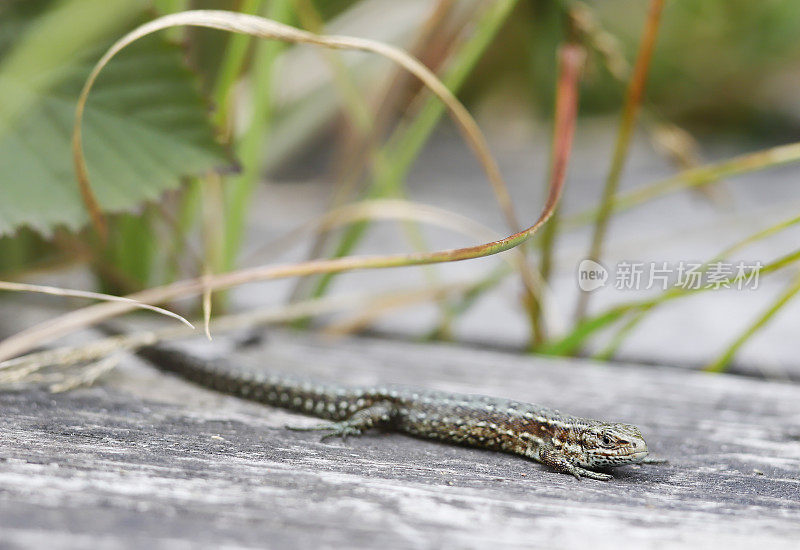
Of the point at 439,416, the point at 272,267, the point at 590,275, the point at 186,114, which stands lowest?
the point at 439,416

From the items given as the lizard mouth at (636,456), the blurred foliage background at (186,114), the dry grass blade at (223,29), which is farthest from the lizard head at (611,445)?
the blurred foliage background at (186,114)

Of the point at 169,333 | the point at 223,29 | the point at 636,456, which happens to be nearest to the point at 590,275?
the point at 636,456

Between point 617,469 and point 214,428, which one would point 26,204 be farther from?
point 617,469

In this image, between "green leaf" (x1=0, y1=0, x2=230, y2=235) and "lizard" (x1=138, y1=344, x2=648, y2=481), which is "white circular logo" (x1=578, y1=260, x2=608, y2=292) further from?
"green leaf" (x1=0, y1=0, x2=230, y2=235)

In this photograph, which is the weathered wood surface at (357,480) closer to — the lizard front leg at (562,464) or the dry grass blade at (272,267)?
the lizard front leg at (562,464)

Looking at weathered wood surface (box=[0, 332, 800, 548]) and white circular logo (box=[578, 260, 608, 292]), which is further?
white circular logo (box=[578, 260, 608, 292])

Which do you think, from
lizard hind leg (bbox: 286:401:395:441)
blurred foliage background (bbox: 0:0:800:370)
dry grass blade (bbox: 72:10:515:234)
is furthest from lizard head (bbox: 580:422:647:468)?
blurred foliage background (bbox: 0:0:800:370)

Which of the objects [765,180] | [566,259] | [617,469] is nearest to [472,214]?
[566,259]


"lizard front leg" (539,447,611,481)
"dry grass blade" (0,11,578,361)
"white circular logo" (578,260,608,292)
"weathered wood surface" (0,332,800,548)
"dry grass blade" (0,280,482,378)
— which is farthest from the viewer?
"white circular logo" (578,260,608,292)

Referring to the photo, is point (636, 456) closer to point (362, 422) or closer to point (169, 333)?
point (362, 422)
